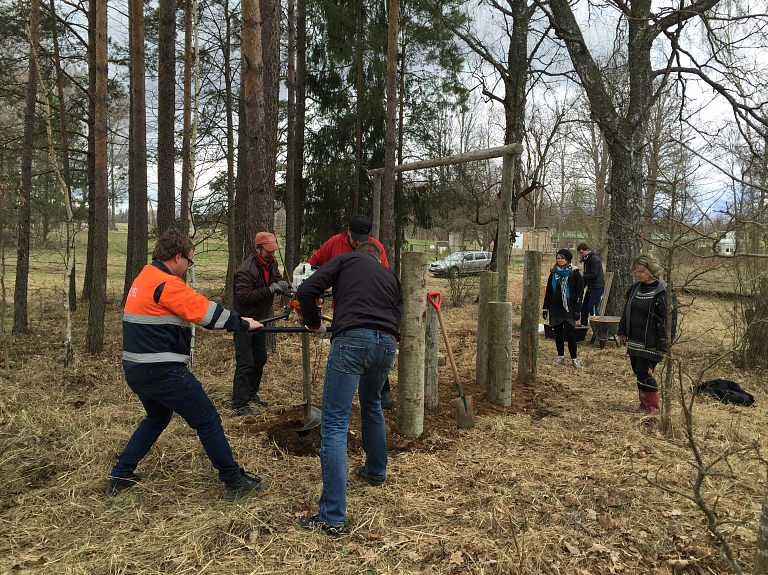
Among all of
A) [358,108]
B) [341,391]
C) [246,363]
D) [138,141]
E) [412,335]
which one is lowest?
[246,363]

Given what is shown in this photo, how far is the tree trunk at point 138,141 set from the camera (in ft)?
30.2

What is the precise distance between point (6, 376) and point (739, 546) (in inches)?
287

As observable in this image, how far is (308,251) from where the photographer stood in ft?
51.8

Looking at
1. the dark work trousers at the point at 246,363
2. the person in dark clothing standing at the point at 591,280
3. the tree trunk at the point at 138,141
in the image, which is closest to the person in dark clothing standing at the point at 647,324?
the dark work trousers at the point at 246,363

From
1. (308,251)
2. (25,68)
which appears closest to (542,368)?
(308,251)

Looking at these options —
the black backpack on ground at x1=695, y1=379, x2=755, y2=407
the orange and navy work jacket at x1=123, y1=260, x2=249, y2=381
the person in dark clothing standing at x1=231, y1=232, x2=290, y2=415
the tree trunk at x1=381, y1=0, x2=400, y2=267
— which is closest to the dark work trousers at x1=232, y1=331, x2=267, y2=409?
the person in dark clothing standing at x1=231, y1=232, x2=290, y2=415

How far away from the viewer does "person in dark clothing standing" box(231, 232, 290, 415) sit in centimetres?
508

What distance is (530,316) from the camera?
6.29m

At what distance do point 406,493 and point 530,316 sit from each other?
326cm

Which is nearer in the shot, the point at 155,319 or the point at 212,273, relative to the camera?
the point at 155,319

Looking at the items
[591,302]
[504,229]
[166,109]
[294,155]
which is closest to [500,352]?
[504,229]

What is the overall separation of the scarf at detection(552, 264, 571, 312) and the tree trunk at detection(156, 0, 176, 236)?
613 cm

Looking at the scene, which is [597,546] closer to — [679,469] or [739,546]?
[739,546]

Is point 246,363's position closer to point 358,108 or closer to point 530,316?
point 530,316
